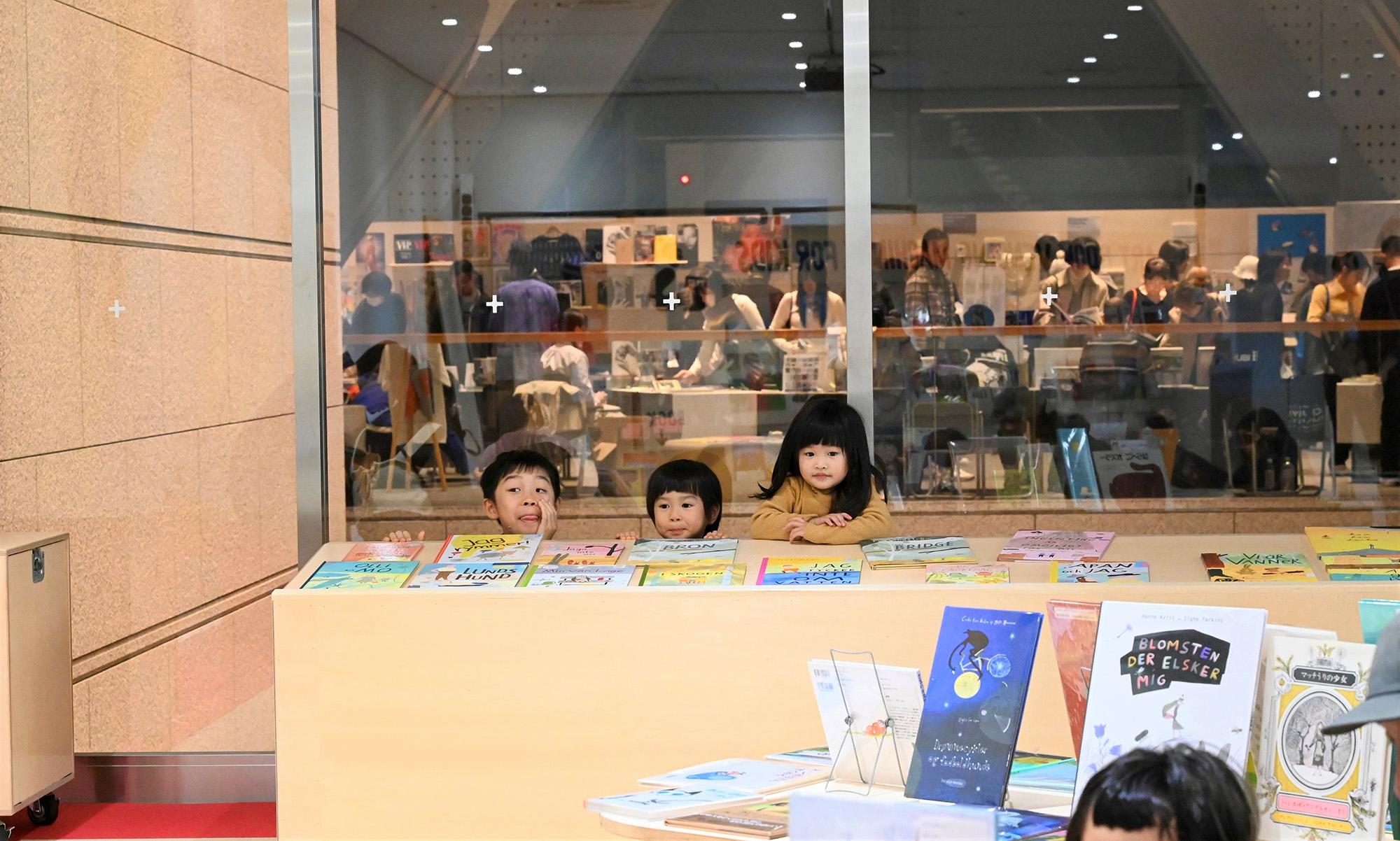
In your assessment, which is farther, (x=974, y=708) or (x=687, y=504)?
(x=687, y=504)

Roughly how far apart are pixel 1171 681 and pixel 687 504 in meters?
2.21

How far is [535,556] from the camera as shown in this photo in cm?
340

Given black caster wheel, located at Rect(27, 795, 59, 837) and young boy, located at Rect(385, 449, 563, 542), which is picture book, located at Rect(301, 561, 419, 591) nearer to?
young boy, located at Rect(385, 449, 563, 542)

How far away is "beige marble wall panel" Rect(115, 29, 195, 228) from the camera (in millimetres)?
4086

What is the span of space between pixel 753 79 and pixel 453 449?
68.8 inches

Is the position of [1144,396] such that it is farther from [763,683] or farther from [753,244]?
[763,683]

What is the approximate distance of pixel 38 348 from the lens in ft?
12.5

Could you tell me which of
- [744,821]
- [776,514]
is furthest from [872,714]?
[776,514]

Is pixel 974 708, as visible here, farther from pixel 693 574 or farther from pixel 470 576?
pixel 470 576

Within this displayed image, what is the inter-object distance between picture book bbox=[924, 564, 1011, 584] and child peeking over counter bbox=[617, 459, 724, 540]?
0.90m

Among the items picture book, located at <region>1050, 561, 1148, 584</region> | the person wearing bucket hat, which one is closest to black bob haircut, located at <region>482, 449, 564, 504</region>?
picture book, located at <region>1050, 561, 1148, 584</region>

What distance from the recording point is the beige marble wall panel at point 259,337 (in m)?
4.35

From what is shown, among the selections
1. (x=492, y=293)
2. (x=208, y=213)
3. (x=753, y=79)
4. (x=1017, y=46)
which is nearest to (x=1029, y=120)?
(x=1017, y=46)

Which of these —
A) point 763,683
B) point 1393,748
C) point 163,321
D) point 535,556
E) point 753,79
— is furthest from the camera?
point 753,79
